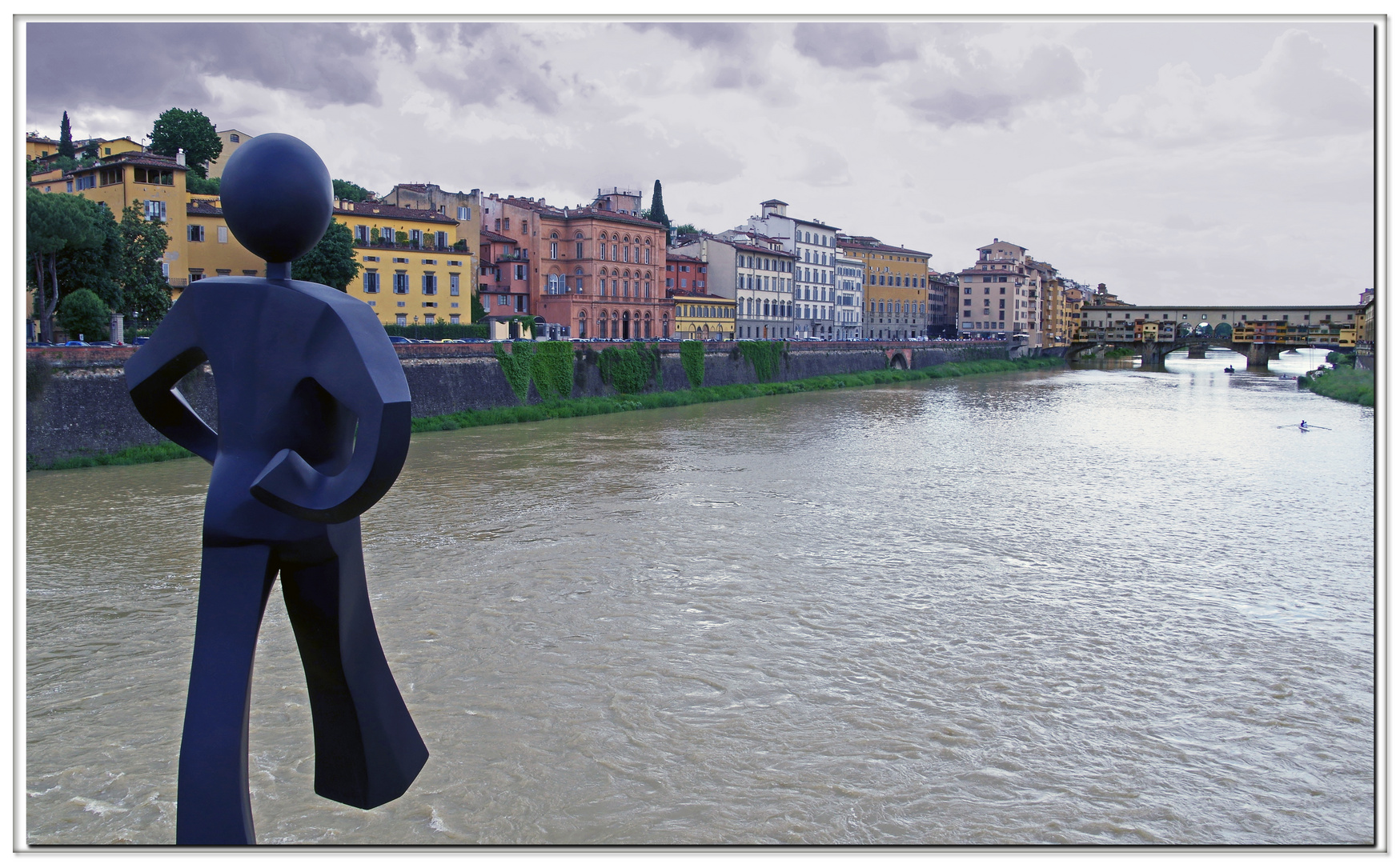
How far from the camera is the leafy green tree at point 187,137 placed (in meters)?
45.0

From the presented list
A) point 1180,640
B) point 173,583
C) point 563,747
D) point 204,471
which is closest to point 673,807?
point 563,747

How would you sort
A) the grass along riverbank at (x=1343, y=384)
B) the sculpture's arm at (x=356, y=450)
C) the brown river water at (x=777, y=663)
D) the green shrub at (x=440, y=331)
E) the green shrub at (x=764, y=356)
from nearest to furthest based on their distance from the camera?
1. the sculpture's arm at (x=356, y=450)
2. the brown river water at (x=777, y=663)
3. the grass along riverbank at (x=1343, y=384)
4. the green shrub at (x=440, y=331)
5. the green shrub at (x=764, y=356)

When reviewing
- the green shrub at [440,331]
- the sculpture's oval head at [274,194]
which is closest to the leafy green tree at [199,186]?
the green shrub at [440,331]

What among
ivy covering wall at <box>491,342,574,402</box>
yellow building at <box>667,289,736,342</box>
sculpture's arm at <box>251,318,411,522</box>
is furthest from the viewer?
yellow building at <box>667,289,736,342</box>

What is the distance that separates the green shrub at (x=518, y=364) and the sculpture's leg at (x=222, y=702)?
23.3m

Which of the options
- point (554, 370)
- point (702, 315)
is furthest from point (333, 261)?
point (702, 315)

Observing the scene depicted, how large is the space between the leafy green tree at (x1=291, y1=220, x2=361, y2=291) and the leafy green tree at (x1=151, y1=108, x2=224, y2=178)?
15.6 meters

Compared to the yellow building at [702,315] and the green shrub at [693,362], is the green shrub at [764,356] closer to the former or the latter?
the green shrub at [693,362]

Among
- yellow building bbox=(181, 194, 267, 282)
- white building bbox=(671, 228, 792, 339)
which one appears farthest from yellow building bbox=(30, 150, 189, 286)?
white building bbox=(671, 228, 792, 339)

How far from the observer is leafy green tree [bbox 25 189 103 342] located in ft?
68.6

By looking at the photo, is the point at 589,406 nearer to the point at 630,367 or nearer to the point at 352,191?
the point at 630,367

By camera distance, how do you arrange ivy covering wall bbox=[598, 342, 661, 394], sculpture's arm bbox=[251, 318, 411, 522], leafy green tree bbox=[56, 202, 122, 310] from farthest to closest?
ivy covering wall bbox=[598, 342, 661, 394]
leafy green tree bbox=[56, 202, 122, 310]
sculpture's arm bbox=[251, 318, 411, 522]

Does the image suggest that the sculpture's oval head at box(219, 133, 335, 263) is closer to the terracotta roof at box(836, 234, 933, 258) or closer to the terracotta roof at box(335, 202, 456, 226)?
the terracotta roof at box(335, 202, 456, 226)

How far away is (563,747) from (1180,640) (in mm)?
4671
